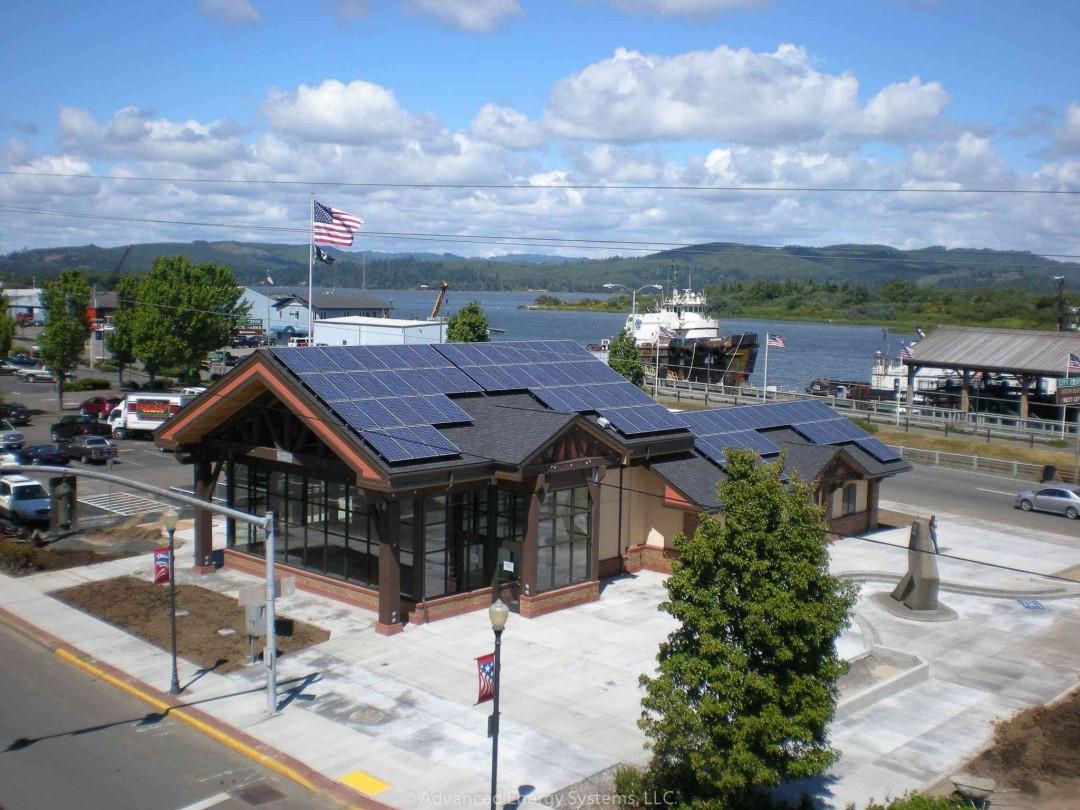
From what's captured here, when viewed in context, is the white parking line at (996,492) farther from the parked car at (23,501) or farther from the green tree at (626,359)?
the parked car at (23,501)

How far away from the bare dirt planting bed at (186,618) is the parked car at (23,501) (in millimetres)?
8317

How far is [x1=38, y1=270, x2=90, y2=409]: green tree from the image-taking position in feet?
213

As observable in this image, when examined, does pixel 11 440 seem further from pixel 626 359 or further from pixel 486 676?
pixel 486 676

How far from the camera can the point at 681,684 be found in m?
14.8

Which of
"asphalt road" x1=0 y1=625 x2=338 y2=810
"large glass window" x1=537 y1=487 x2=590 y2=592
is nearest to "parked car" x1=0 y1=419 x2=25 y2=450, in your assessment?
"asphalt road" x1=0 y1=625 x2=338 y2=810

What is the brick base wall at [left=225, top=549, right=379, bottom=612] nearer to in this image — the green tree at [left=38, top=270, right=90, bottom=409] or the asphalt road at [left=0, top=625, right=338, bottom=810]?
the asphalt road at [left=0, top=625, right=338, bottom=810]

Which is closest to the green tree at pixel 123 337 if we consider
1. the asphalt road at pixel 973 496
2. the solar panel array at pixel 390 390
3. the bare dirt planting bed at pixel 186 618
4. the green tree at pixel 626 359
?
the green tree at pixel 626 359

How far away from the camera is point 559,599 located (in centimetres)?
2622

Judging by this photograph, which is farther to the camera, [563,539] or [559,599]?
[563,539]

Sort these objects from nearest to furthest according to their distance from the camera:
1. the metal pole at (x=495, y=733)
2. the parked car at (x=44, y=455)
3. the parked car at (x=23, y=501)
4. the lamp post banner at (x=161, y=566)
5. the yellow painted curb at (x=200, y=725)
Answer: the metal pole at (x=495, y=733), the yellow painted curb at (x=200, y=725), the lamp post banner at (x=161, y=566), the parked car at (x=23, y=501), the parked car at (x=44, y=455)

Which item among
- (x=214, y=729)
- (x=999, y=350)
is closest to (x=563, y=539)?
(x=214, y=729)

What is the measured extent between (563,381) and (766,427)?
29.0ft

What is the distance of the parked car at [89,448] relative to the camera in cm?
4806

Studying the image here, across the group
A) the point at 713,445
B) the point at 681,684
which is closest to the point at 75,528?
the point at 713,445
